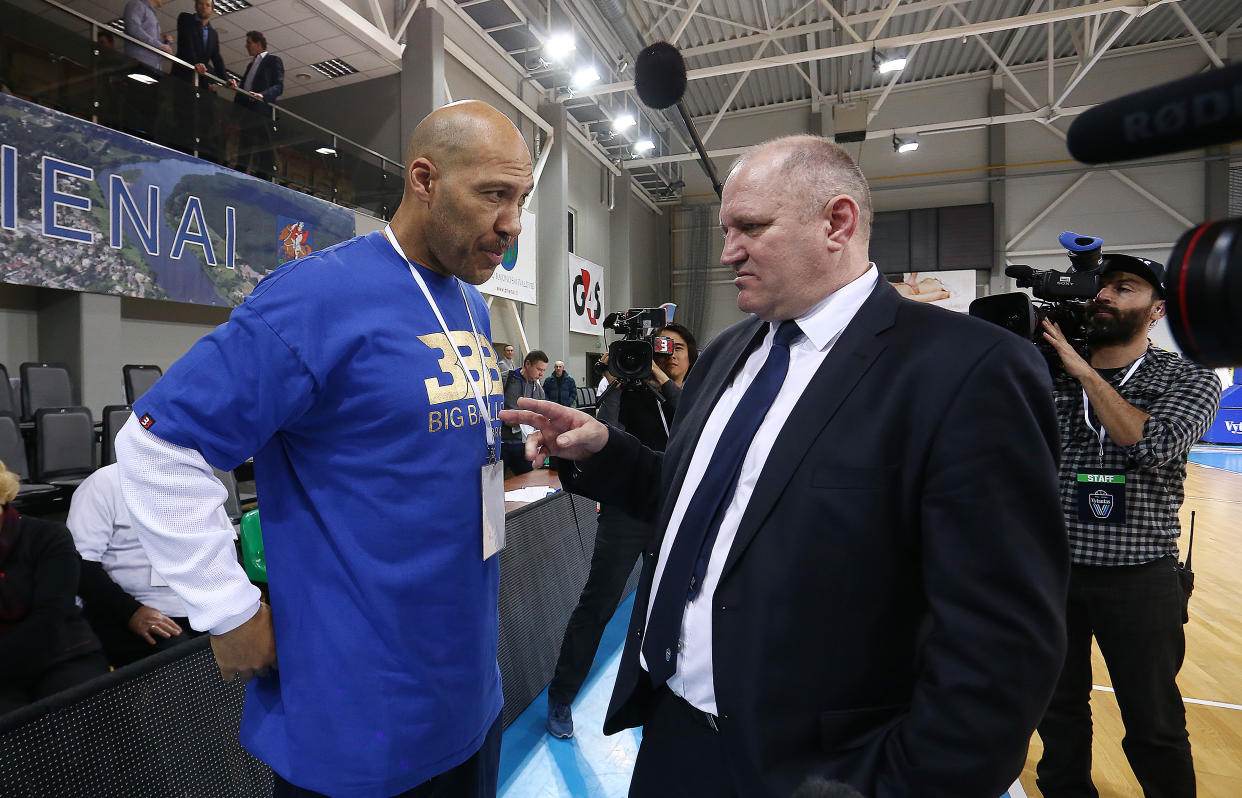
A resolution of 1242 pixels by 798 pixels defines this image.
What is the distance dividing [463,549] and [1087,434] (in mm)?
1920

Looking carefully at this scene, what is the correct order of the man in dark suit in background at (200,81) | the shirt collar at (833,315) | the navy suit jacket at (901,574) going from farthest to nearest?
1. the man in dark suit in background at (200,81)
2. the shirt collar at (833,315)
3. the navy suit jacket at (901,574)

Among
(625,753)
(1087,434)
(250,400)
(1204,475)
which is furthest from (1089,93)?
(250,400)

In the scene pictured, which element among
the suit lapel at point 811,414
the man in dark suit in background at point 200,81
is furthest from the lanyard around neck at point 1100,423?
the man in dark suit in background at point 200,81

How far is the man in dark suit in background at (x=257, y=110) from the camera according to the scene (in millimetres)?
5930

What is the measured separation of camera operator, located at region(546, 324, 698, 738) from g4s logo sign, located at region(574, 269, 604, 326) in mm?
9299

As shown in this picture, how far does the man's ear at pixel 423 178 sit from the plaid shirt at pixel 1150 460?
6.36 ft

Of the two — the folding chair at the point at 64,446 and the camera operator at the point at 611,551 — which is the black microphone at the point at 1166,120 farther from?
the folding chair at the point at 64,446

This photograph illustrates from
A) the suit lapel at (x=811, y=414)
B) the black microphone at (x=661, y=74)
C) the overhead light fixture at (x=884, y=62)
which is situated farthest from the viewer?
the overhead light fixture at (x=884, y=62)

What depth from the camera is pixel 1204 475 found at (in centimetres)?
876

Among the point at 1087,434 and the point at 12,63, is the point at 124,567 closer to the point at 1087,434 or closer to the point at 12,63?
the point at 1087,434

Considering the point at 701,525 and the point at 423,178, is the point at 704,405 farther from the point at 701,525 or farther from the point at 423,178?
the point at 423,178

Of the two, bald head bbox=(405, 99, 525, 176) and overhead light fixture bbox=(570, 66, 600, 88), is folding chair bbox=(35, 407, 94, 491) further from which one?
overhead light fixture bbox=(570, 66, 600, 88)

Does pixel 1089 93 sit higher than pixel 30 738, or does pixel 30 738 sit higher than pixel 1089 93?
pixel 1089 93

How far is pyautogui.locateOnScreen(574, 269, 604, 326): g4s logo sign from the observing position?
12102mm
